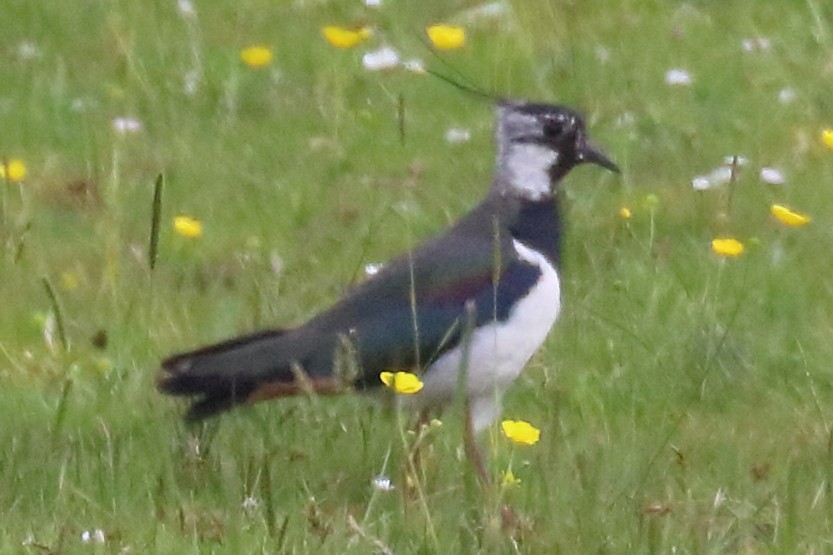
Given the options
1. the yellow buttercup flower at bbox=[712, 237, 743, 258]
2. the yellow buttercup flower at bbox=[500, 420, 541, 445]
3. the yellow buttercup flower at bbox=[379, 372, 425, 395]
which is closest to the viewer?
the yellow buttercup flower at bbox=[379, 372, 425, 395]

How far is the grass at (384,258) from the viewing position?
4.27 meters

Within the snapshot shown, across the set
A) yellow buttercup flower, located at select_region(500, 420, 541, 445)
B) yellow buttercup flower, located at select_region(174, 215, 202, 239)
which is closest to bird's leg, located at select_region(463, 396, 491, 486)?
yellow buttercup flower, located at select_region(500, 420, 541, 445)

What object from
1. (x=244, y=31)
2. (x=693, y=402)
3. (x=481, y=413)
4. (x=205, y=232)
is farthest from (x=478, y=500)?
(x=244, y=31)

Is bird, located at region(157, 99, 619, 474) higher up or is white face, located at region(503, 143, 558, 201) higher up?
white face, located at region(503, 143, 558, 201)

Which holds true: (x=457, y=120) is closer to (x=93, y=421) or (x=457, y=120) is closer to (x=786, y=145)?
(x=786, y=145)

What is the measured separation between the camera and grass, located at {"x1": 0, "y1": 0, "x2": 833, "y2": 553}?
4273 mm

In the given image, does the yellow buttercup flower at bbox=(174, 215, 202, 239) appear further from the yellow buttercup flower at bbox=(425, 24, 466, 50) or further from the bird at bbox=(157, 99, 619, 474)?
the yellow buttercup flower at bbox=(425, 24, 466, 50)

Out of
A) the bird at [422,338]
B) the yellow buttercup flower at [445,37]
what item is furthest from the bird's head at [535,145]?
the yellow buttercup flower at [445,37]

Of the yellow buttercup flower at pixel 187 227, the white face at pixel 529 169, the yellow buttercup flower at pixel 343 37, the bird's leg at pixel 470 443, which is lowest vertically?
the yellow buttercup flower at pixel 187 227

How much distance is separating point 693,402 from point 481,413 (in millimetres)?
674

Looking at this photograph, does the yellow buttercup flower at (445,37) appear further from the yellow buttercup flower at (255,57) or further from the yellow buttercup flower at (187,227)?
the yellow buttercup flower at (187,227)

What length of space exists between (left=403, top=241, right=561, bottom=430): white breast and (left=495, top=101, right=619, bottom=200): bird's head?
0.51 metres

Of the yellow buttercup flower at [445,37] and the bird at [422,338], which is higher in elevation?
the bird at [422,338]

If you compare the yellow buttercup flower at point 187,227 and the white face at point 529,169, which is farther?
the yellow buttercup flower at point 187,227
